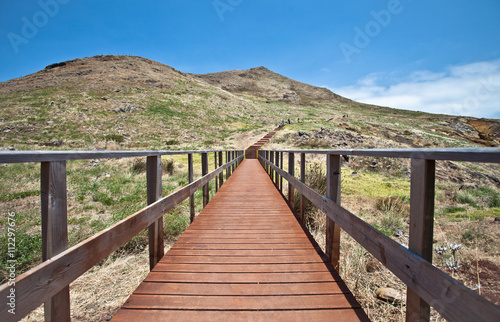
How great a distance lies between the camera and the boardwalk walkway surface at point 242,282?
184 cm

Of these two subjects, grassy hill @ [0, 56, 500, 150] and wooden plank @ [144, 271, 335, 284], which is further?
grassy hill @ [0, 56, 500, 150]

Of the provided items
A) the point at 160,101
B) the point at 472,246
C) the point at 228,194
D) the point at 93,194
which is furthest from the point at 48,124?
the point at 472,246

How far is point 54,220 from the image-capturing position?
1.30 metres

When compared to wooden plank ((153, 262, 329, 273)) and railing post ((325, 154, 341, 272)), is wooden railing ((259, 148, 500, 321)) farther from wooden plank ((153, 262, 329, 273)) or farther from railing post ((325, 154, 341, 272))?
wooden plank ((153, 262, 329, 273))

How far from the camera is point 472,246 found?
15.1 feet

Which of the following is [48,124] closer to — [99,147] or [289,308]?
[99,147]

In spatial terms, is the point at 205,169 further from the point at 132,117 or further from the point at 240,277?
the point at 132,117

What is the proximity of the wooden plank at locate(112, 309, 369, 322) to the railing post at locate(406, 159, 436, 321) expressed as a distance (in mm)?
544

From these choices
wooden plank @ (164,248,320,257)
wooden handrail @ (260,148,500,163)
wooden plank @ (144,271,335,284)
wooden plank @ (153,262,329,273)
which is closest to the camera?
wooden handrail @ (260,148,500,163)

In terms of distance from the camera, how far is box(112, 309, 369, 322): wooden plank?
5.80ft

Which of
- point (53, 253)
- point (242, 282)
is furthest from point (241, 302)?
point (53, 253)

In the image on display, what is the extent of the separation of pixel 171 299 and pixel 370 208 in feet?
22.2

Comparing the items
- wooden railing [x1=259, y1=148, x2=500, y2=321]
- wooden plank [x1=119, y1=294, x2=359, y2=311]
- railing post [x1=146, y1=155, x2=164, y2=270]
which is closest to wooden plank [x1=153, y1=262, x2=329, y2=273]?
railing post [x1=146, y1=155, x2=164, y2=270]

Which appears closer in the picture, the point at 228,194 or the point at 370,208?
the point at 228,194
